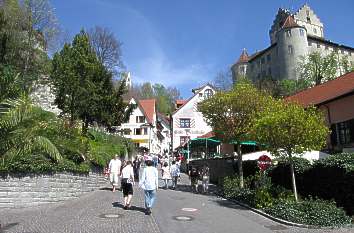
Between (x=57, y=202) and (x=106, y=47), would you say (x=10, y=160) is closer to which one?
(x=57, y=202)

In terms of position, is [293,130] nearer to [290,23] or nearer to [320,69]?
[320,69]

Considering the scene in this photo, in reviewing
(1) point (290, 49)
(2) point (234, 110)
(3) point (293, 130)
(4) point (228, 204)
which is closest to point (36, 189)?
(4) point (228, 204)

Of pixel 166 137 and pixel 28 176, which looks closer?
pixel 28 176

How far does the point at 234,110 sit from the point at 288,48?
74.7 metres

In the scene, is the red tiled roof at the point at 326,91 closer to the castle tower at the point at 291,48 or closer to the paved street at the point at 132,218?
the paved street at the point at 132,218

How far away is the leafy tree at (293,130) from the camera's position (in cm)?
1716

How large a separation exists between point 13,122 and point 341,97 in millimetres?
21156

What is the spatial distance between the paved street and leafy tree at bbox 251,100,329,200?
299 centimetres

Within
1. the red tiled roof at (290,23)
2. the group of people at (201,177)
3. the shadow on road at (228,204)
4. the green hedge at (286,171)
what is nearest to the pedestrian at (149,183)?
the shadow on road at (228,204)

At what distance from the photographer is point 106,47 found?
173 ft

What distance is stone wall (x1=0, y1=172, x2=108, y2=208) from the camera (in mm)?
16938

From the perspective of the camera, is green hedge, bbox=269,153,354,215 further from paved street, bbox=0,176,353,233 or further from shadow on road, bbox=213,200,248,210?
shadow on road, bbox=213,200,248,210

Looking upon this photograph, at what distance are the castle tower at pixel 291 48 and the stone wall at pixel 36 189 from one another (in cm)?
7971

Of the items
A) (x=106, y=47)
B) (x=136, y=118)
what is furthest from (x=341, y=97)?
(x=136, y=118)
